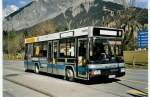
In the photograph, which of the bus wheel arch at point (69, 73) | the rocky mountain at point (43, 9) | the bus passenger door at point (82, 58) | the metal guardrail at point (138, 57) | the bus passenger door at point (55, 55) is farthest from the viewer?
the rocky mountain at point (43, 9)

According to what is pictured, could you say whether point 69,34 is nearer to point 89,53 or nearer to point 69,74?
point 69,74

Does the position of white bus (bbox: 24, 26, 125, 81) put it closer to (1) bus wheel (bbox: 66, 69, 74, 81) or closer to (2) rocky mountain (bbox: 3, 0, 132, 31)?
(1) bus wheel (bbox: 66, 69, 74, 81)

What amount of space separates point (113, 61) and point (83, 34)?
1932 mm

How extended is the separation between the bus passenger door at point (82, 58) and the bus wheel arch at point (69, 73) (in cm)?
76

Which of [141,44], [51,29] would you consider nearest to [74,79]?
[141,44]

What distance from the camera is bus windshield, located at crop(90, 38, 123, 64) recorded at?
16.0 meters

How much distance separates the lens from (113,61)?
1661 cm

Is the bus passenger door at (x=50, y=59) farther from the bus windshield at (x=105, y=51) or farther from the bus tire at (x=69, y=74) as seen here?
the bus windshield at (x=105, y=51)

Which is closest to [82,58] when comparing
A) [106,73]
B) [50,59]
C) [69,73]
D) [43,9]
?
[106,73]

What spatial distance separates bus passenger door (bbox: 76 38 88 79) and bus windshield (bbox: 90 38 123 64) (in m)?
0.50

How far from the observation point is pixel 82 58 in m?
16.6

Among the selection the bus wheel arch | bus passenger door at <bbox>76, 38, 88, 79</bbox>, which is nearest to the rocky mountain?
the bus wheel arch

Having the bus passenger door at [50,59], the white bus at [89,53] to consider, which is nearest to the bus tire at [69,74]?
the white bus at [89,53]

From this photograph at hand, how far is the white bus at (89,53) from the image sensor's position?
1605 centimetres
